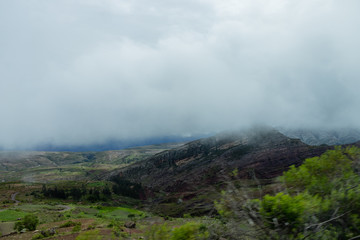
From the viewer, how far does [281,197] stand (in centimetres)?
487

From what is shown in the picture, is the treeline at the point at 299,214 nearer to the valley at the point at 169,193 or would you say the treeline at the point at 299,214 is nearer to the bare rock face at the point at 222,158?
the valley at the point at 169,193

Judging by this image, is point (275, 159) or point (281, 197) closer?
point (281, 197)

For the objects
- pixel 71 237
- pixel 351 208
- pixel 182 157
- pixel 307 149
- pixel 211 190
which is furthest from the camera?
pixel 182 157

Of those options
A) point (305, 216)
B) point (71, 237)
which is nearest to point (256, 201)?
point (305, 216)

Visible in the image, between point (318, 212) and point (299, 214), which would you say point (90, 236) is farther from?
point (318, 212)

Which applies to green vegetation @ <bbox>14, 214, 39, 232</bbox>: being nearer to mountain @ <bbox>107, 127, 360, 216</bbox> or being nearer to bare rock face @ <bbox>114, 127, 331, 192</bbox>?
mountain @ <bbox>107, 127, 360, 216</bbox>

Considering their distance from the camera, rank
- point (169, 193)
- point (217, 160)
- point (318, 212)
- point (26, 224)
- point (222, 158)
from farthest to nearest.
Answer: point (217, 160), point (222, 158), point (169, 193), point (26, 224), point (318, 212)

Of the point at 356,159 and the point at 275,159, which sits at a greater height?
the point at 356,159

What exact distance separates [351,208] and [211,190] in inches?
147

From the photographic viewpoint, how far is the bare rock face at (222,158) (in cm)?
10075

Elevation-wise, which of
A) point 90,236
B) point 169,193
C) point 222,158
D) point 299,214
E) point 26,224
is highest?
point 299,214

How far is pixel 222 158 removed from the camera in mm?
131000

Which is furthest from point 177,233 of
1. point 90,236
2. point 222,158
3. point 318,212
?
point 222,158

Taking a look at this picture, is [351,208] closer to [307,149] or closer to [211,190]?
[211,190]
